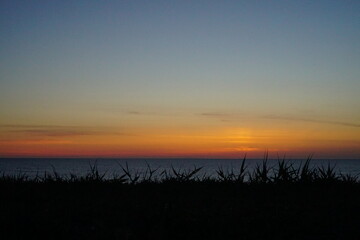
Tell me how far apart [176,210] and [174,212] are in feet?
0.36

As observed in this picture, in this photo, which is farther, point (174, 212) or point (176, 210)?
point (176, 210)

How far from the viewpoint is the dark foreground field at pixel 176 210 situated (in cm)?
514

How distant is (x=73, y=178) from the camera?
367 inches

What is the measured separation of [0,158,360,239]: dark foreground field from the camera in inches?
202

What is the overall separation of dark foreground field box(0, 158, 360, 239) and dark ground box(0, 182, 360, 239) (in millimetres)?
11

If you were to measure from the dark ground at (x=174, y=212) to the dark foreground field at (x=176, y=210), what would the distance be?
0.01 metres

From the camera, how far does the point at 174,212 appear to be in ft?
18.3

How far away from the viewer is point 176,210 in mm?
5684

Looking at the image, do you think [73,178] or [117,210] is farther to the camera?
[73,178]

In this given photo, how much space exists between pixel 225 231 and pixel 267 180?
14.9 ft

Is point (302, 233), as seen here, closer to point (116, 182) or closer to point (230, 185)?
point (230, 185)

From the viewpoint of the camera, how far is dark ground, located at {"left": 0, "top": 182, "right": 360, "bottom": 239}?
5.12 metres

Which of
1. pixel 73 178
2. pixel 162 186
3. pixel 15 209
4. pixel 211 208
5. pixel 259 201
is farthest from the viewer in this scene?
pixel 73 178

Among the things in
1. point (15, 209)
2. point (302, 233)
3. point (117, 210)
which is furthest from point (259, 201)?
point (15, 209)
